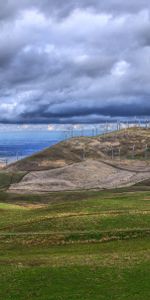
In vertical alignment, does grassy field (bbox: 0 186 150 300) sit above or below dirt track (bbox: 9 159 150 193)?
above

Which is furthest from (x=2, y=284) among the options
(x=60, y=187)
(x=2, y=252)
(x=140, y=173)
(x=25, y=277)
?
(x=140, y=173)

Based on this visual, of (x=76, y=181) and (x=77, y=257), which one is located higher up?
(x=77, y=257)

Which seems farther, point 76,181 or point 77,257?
point 76,181

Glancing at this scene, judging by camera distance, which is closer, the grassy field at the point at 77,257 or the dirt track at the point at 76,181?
the grassy field at the point at 77,257

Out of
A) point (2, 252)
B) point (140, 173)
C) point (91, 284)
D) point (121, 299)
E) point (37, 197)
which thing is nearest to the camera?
point (121, 299)

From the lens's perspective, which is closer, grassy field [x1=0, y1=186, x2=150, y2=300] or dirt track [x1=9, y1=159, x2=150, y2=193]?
grassy field [x1=0, y1=186, x2=150, y2=300]

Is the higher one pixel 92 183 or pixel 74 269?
pixel 74 269

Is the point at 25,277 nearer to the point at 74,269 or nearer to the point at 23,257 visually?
the point at 74,269

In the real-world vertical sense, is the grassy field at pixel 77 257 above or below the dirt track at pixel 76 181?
above
